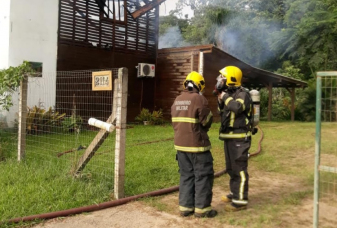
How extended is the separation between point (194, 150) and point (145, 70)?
10.3 m

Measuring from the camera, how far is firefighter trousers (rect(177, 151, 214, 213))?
4.07 meters

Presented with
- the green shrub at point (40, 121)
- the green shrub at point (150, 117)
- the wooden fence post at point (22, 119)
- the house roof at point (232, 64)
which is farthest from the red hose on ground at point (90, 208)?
the house roof at point (232, 64)

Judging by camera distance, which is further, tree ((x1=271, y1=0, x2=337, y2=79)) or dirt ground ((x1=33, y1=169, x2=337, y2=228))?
tree ((x1=271, y1=0, x2=337, y2=79))

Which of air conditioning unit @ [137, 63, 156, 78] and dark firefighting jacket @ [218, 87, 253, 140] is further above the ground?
air conditioning unit @ [137, 63, 156, 78]

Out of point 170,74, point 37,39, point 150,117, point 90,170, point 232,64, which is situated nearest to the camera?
point 90,170

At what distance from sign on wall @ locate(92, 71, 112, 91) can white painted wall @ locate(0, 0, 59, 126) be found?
19.5ft

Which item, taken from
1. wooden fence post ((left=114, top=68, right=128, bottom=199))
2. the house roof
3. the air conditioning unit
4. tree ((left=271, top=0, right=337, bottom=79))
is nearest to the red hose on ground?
wooden fence post ((left=114, top=68, right=128, bottom=199))

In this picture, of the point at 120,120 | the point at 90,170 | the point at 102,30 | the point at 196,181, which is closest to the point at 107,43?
the point at 102,30

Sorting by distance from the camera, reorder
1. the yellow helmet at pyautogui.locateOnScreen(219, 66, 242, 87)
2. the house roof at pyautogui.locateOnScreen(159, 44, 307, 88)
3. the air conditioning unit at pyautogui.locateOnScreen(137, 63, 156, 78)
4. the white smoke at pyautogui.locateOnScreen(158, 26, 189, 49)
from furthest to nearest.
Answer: the white smoke at pyautogui.locateOnScreen(158, 26, 189, 49) < the air conditioning unit at pyautogui.locateOnScreen(137, 63, 156, 78) < the house roof at pyautogui.locateOnScreen(159, 44, 307, 88) < the yellow helmet at pyautogui.locateOnScreen(219, 66, 242, 87)

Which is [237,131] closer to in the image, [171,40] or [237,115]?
[237,115]

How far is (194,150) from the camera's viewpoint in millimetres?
4090

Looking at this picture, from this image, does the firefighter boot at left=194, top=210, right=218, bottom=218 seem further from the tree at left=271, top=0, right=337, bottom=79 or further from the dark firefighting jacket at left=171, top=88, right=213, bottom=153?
the tree at left=271, top=0, right=337, bottom=79

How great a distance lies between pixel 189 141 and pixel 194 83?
2.34ft

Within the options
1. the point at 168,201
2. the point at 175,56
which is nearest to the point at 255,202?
the point at 168,201
